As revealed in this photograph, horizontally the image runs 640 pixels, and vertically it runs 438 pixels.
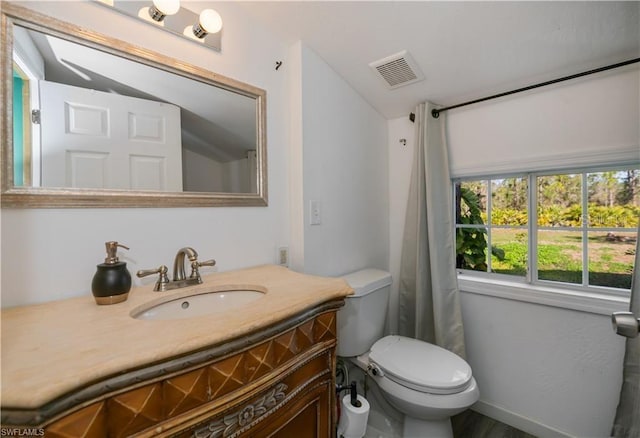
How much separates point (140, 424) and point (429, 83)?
1.86 metres

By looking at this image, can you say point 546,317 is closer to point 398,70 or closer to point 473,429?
point 473,429

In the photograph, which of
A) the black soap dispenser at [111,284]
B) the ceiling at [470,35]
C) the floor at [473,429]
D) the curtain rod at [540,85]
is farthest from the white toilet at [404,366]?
the ceiling at [470,35]

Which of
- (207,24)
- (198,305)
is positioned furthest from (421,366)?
(207,24)

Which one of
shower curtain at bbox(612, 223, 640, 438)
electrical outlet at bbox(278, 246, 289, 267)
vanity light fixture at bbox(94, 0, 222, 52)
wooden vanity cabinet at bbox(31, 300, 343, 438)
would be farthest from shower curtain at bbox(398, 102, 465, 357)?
vanity light fixture at bbox(94, 0, 222, 52)

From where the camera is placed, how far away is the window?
54.0 inches

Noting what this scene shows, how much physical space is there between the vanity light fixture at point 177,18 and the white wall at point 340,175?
0.45 m

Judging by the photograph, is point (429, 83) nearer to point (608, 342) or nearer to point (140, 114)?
point (140, 114)

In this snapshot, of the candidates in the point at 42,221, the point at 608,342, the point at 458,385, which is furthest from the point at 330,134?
the point at 608,342

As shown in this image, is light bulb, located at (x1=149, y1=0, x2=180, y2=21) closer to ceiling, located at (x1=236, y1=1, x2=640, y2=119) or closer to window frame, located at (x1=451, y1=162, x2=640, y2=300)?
ceiling, located at (x1=236, y1=1, x2=640, y2=119)

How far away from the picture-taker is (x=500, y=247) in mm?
1724

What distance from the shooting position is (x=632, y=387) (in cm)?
106

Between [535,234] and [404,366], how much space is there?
1.11 meters

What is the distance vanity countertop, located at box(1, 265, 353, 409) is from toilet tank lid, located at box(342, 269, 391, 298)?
0.56m

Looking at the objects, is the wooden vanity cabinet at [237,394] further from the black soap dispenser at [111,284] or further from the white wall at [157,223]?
the white wall at [157,223]
